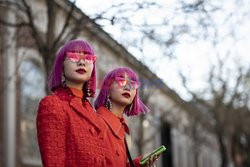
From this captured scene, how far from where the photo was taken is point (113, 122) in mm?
4137

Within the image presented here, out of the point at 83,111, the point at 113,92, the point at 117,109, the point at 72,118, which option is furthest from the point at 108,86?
the point at 72,118

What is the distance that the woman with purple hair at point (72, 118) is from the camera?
361 centimetres

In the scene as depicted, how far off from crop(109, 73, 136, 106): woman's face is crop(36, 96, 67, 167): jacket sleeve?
2.01 feet

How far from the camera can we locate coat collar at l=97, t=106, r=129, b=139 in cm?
408

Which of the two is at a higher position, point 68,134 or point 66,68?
point 66,68

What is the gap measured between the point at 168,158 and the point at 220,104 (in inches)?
625

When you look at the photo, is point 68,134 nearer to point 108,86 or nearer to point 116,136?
point 116,136

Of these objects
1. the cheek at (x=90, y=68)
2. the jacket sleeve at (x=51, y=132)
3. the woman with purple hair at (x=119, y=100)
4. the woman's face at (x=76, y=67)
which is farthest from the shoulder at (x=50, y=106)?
the woman with purple hair at (x=119, y=100)

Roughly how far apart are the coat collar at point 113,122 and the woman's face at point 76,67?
0.34 m

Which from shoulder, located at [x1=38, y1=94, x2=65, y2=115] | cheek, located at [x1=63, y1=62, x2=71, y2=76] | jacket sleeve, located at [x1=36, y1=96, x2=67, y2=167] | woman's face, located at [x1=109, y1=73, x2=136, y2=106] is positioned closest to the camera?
jacket sleeve, located at [x1=36, y1=96, x2=67, y2=167]

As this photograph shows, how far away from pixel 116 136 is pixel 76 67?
532 millimetres

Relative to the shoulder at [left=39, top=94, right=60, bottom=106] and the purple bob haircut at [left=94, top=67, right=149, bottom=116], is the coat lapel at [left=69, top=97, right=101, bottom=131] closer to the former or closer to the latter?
the shoulder at [left=39, top=94, right=60, bottom=106]

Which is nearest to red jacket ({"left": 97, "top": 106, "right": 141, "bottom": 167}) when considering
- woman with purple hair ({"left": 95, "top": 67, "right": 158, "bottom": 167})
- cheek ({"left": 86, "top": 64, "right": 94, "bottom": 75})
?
woman with purple hair ({"left": 95, "top": 67, "right": 158, "bottom": 167})

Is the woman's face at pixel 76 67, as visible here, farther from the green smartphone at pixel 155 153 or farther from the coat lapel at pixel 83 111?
the green smartphone at pixel 155 153
